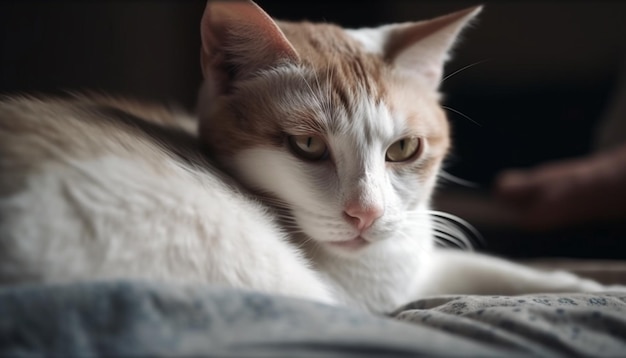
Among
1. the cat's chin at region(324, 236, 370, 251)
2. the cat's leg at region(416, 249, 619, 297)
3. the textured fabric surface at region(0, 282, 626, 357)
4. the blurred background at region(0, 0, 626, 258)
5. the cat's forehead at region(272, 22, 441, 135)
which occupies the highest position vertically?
the cat's forehead at region(272, 22, 441, 135)

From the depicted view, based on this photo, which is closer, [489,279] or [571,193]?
[489,279]

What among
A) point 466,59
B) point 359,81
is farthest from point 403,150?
point 466,59

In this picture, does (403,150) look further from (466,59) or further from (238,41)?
(466,59)

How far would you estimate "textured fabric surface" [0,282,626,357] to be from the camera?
0.57m

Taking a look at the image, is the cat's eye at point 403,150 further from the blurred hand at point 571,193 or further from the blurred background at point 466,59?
the blurred background at point 466,59

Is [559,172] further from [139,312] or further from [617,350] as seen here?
[139,312]

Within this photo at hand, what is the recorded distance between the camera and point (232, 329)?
603 mm

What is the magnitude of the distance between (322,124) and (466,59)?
264 cm

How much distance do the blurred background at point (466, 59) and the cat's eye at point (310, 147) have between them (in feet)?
5.52

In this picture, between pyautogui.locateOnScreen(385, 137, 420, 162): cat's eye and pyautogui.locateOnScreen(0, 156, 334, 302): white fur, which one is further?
pyautogui.locateOnScreen(385, 137, 420, 162): cat's eye

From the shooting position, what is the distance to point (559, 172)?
1.79 metres

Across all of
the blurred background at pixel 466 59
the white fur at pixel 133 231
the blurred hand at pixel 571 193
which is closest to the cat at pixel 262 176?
the white fur at pixel 133 231

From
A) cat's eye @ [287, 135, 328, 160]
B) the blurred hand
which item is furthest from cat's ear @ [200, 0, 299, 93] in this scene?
the blurred hand

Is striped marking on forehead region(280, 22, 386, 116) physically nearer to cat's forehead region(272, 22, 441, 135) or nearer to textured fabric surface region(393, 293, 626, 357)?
cat's forehead region(272, 22, 441, 135)
